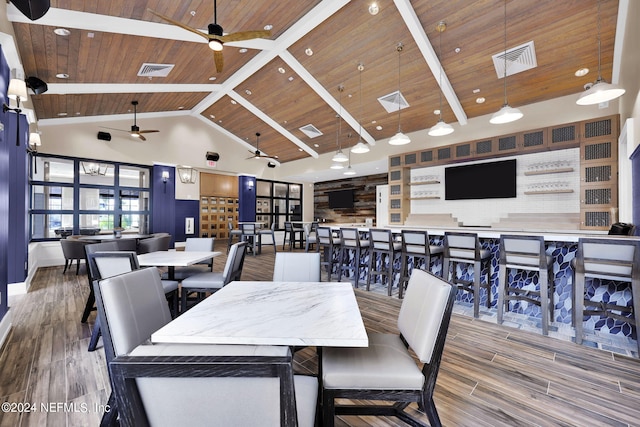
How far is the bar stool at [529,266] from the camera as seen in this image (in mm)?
2758

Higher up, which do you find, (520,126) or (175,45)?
(175,45)

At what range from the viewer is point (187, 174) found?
376 inches

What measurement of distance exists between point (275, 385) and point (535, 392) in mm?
2180

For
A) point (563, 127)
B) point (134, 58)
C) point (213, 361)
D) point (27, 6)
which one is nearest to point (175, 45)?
point (134, 58)

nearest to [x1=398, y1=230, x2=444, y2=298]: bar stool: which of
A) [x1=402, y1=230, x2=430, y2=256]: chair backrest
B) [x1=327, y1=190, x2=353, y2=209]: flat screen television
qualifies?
[x1=402, y1=230, x2=430, y2=256]: chair backrest

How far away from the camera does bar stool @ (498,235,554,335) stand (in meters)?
2.76

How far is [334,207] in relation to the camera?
1140cm

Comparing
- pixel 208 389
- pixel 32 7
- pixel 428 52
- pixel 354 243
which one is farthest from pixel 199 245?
pixel 428 52

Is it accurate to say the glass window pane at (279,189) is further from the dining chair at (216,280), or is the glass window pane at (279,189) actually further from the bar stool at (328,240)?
the dining chair at (216,280)

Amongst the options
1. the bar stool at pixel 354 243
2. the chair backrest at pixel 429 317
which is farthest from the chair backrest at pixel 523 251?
the chair backrest at pixel 429 317

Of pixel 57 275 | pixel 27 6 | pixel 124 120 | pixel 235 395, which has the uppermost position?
pixel 124 120

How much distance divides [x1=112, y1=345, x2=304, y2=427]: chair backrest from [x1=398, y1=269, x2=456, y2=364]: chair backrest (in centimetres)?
85

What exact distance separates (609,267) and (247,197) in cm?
1029

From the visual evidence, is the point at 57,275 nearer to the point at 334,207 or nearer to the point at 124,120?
the point at 124,120
